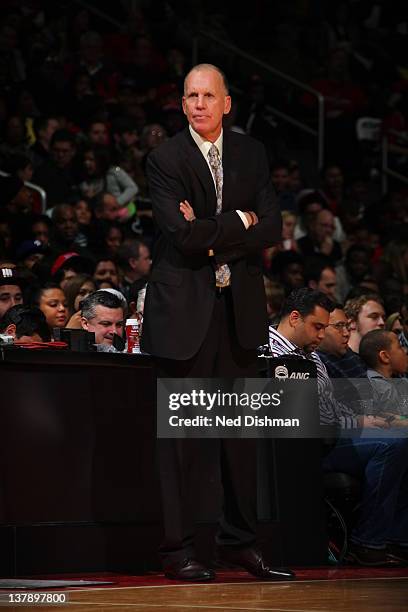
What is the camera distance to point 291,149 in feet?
48.2

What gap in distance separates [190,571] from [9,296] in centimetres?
289

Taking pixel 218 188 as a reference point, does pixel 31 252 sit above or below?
above

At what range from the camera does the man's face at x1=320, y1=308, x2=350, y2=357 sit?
749cm

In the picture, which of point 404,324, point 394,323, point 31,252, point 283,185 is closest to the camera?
point 394,323

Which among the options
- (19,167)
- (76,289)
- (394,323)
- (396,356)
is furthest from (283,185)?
(396,356)

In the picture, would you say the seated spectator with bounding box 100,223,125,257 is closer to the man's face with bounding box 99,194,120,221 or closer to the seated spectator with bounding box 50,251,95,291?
the man's face with bounding box 99,194,120,221

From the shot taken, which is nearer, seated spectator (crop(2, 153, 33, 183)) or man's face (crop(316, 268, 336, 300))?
man's face (crop(316, 268, 336, 300))

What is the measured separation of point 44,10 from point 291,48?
3.58 metres

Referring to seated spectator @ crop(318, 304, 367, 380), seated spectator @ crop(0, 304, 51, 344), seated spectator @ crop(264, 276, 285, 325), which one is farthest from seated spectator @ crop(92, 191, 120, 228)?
seated spectator @ crop(0, 304, 51, 344)

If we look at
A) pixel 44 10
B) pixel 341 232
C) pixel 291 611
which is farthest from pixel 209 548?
pixel 44 10

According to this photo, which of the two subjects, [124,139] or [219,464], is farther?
[124,139]

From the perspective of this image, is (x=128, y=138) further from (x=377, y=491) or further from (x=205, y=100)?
(x=205, y=100)

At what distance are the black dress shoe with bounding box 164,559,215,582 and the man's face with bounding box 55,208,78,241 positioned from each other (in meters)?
4.91

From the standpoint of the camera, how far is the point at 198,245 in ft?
17.0
